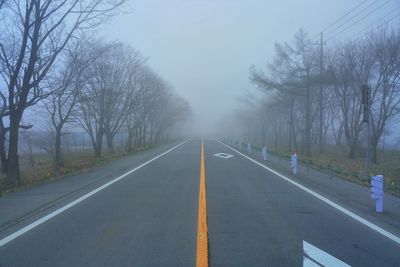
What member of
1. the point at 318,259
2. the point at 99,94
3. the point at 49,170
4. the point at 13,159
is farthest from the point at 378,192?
the point at 99,94

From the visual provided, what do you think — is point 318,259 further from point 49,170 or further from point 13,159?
point 49,170

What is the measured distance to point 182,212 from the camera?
908cm

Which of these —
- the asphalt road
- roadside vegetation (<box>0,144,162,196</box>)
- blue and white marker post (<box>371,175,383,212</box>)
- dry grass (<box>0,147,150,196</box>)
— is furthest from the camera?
dry grass (<box>0,147,150,196</box>)

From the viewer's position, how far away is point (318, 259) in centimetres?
566

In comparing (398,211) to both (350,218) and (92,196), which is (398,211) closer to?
(350,218)

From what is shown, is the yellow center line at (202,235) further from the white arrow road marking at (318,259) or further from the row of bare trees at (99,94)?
the row of bare trees at (99,94)

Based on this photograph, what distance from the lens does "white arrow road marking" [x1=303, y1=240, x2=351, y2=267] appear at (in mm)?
5484

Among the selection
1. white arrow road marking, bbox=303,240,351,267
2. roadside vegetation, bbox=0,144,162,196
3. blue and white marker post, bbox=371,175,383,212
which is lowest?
roadside vegetation, bbox=0,144,162,196

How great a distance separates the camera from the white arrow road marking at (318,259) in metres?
5.48

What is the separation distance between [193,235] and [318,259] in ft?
7.21

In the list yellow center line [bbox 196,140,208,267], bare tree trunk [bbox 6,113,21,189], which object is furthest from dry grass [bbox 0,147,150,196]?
yellow center line [bbox 196,140,208,267]

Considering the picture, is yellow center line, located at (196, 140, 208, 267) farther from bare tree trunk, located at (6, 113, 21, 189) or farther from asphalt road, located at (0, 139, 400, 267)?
bare tree trunk, located at (6, 113, 21, 189)

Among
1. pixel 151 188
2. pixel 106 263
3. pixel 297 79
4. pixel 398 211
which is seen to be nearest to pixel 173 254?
pixel 106 263

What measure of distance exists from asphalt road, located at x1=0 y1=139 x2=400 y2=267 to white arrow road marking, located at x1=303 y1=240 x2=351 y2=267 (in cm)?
1
